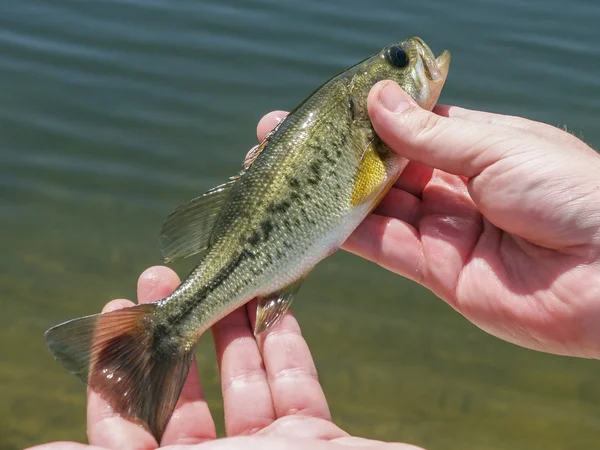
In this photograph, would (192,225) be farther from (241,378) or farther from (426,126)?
(426,126)

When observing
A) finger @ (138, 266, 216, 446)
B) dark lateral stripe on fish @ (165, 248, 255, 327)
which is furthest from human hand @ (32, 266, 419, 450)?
dark lateral stripe on fish @ (165, 248, 255, 327)

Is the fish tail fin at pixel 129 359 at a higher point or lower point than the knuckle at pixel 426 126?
lower

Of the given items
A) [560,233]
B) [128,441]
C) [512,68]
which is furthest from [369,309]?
[512,68]

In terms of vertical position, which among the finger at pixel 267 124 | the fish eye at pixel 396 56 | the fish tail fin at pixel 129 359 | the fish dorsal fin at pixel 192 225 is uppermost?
the fish eye at pixel 396 56

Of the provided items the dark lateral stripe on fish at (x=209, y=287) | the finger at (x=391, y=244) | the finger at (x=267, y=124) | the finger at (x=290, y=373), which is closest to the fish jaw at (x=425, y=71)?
the finger at (x=391, y=244)

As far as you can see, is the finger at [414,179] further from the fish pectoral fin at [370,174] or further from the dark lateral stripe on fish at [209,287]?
the dark lateral stripe on fish at [209,287]

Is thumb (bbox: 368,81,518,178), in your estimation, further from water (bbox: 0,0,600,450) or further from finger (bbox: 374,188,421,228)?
water (bbox: 0,0,600,450)
